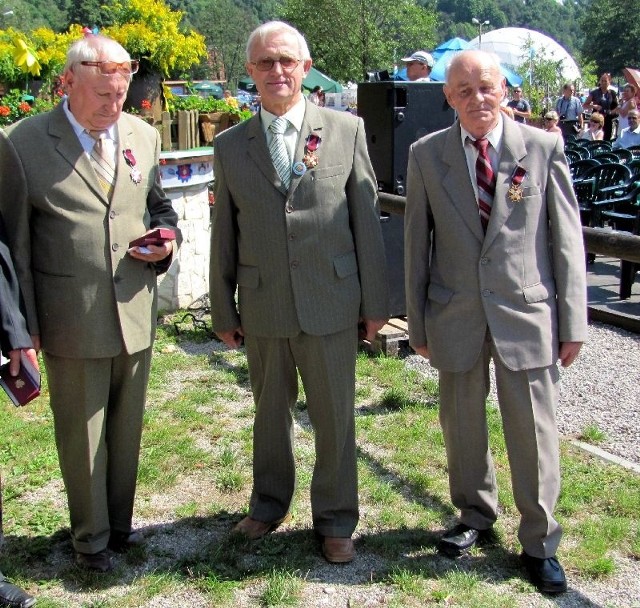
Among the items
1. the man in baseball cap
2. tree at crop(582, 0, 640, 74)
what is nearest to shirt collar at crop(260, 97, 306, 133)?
the man in baseball cap

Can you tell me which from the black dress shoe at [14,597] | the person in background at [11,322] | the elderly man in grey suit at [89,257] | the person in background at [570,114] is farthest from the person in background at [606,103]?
the black dress shoe at [14,597]

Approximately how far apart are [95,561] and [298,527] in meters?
0.86

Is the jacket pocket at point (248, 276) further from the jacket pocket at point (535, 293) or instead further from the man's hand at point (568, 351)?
the man's hand at point (568, 351)

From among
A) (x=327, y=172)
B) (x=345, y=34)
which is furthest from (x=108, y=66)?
(x=345, y=34)

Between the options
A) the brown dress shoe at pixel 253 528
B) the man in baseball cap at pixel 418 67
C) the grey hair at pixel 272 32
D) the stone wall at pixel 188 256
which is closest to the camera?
the grey hair at pixel 272 32

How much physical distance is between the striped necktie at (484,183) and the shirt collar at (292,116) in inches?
27.1

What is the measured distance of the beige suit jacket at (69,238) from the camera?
309 cm

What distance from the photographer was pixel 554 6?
172 m

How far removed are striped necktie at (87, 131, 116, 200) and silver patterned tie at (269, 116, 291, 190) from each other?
2.02 feet

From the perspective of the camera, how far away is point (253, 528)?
11.7ft

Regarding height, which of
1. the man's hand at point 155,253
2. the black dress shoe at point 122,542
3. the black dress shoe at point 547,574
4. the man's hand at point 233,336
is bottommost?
the black dress shoe at point 122,542

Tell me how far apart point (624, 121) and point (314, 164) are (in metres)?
11.8

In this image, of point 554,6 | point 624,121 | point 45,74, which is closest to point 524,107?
point 624,121

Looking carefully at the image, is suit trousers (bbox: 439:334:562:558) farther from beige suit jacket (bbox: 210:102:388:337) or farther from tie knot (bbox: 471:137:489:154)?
tie knot (bbox: 471:137:489:154)
